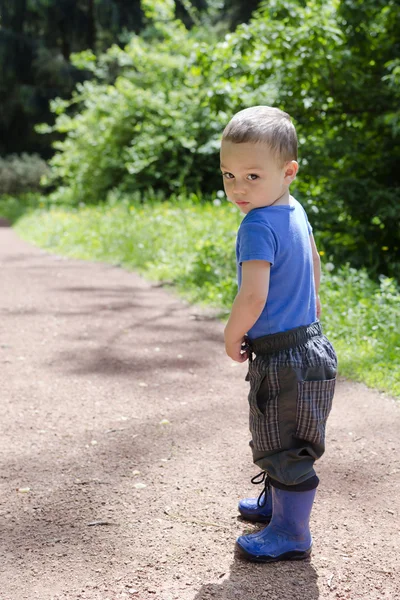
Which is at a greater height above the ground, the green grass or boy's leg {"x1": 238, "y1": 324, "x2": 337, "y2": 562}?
boy's leg {"x1": 238, "y1": 324, "x2": 337, "y2": 562}

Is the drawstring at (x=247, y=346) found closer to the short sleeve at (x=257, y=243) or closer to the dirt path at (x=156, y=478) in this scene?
the short sleeve at (x=257, y=243)

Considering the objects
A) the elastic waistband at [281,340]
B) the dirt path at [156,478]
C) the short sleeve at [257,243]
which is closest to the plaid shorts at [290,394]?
the elastic waistband at [281,340]

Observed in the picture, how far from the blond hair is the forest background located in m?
2.19

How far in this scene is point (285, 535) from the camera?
230 centimetres

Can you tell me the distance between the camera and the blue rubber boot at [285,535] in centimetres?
227

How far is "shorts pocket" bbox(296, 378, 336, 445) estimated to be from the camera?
7.21ft

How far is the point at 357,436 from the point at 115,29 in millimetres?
21284

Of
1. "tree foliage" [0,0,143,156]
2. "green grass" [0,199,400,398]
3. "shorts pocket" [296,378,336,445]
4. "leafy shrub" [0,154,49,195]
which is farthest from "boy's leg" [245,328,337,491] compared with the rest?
"tree foliage" [0,0,143,156]

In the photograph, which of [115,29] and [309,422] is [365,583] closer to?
[309,422]

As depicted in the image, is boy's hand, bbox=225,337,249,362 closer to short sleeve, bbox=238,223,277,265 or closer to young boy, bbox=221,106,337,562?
young boy, bbox=221,106,337,562

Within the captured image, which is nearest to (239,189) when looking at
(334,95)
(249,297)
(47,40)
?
(249,297)

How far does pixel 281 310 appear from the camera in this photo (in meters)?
2.22

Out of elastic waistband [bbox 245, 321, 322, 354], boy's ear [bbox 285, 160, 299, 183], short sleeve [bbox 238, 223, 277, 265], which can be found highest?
boy's ear [bbox 285, 160, 299, 183]

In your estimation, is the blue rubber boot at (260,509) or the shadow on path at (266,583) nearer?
the shadow on path at (266,583)
